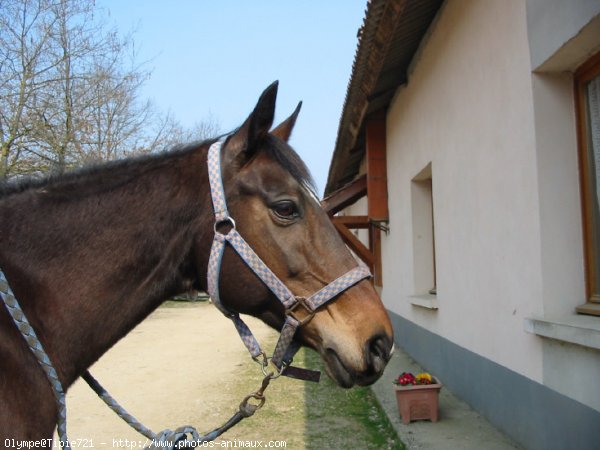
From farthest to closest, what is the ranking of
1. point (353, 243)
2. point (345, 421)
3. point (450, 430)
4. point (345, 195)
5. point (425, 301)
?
1. point (345, 195)
2. point (353, 243)
3. point (425, 301)
4. point (345, 421)
5. point (450, 430)

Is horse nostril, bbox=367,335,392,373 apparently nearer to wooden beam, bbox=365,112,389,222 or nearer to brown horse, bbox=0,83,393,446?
brown horse, bbox=0,83,393,446

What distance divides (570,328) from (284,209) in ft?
6.28

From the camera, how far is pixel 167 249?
1.75m

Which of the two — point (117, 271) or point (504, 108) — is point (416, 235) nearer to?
point (504, 108)

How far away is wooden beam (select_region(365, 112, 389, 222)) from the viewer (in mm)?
8508

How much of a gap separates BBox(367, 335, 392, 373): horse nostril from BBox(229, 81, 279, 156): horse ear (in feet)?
2.52

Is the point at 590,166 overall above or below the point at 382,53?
below

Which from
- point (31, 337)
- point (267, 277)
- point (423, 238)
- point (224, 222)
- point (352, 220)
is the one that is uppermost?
point (352, 220)

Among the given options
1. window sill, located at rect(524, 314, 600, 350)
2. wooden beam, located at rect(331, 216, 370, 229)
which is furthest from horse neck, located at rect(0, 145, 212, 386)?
wooden beam, located at rect(331, 216, 370, 229)

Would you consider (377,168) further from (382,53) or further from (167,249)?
(167,249)

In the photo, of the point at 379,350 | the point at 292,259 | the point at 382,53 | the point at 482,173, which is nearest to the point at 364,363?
the point at 379,350

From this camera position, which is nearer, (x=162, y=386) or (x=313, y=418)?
(x=313, y=418)

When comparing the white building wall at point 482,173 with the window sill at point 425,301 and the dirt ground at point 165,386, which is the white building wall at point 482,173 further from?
the dirt ground at point 165,386

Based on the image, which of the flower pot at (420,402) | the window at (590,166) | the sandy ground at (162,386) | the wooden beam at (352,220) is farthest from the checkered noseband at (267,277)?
the wooden beam at (352,220)
